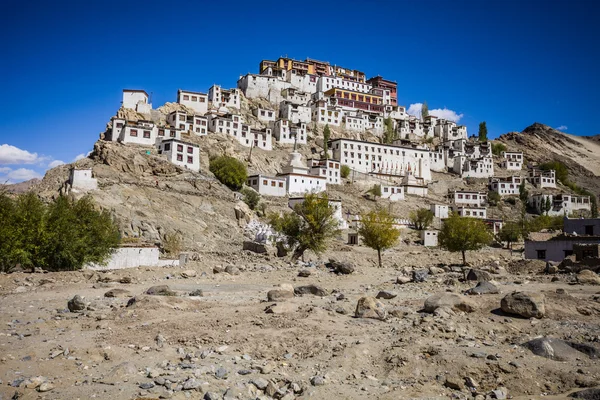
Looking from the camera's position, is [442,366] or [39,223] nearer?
[442,366]

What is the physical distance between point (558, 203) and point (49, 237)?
9722 centimetres

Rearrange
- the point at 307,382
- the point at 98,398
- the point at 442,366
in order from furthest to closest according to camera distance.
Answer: the point at 442,366
the point at 307,382
the point at 98,398

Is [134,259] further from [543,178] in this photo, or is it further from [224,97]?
[543,178]

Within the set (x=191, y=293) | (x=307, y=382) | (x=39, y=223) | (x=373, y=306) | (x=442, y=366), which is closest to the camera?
(x=307, y=382)

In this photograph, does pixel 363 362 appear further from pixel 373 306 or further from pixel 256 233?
pixel 256 233

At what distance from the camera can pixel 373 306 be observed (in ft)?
51.1

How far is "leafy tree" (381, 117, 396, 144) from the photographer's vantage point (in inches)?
4053

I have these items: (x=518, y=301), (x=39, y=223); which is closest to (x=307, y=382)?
(x=518, y=301)

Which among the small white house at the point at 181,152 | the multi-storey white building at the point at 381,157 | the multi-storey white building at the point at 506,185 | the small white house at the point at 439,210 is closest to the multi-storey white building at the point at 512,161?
the multi-storey white building at the point at 506,185

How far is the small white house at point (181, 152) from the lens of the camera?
63375 mm

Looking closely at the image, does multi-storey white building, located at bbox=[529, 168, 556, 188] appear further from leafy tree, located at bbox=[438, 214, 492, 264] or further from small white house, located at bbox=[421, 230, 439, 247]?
leafy tree, located at bbox=[438, 214, 492, 264]

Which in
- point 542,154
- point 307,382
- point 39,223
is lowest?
point 307,382

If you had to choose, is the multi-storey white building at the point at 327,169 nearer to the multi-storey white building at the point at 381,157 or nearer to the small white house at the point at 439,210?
the multi-storey white building at the point at 381,157

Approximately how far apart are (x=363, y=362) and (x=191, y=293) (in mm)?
10503
